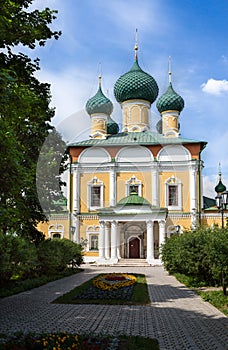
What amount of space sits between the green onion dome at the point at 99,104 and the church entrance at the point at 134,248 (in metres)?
10.6

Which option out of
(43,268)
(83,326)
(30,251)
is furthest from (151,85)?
(83,326)

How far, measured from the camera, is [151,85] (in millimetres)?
32562

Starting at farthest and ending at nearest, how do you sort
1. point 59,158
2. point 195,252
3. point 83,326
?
1. point 59,158
2. point 195,252
3. point 83,326

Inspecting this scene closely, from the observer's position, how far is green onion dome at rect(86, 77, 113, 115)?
32750 mm

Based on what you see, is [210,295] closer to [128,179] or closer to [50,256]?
[50,256]

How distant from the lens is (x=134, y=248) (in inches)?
1124

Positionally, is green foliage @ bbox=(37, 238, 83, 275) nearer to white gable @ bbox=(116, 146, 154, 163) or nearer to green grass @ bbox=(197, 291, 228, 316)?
green grass @ bbox=(197, 291, 228, 316)

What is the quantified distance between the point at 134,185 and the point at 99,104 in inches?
292

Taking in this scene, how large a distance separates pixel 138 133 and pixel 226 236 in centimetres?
2198

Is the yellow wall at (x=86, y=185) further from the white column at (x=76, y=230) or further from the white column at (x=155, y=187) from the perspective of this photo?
the white column at (x=155, y=187)

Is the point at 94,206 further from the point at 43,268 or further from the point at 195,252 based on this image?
the point at 195,252

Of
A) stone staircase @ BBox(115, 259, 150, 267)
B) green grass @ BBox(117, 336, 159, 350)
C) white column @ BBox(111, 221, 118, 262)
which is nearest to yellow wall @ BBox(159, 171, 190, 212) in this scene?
white column @ BBox(111, 221, 118, 262)

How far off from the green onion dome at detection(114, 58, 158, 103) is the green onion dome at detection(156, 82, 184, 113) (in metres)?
0.77

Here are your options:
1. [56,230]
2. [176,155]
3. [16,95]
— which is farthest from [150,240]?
[16,95]
